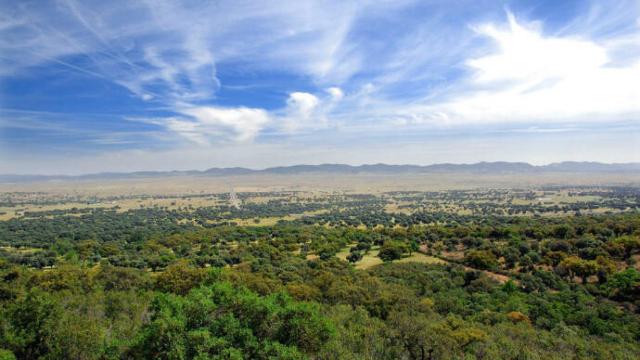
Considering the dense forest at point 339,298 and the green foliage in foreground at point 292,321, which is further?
the dense forest at point 339,298

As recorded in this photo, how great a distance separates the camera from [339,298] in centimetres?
3062

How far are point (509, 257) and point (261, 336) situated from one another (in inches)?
1549

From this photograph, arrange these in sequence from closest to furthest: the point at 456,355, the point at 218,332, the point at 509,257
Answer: the point at 218,332
the point at 456,355
the point at 509,257

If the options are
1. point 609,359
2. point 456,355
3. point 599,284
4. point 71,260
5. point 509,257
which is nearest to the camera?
point 456,355

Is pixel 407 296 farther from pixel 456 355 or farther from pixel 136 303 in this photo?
pixel 136 303

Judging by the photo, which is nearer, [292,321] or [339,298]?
[292,321]

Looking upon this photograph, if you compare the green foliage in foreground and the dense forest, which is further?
the dense forest

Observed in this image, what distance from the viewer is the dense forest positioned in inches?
679

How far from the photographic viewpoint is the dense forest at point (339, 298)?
56.6 ft

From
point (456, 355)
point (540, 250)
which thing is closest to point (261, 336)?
point (456, 355)

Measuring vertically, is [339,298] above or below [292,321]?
below

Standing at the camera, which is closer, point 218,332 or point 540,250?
point 218,332

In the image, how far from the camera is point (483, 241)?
5469cm

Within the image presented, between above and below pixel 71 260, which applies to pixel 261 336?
above
